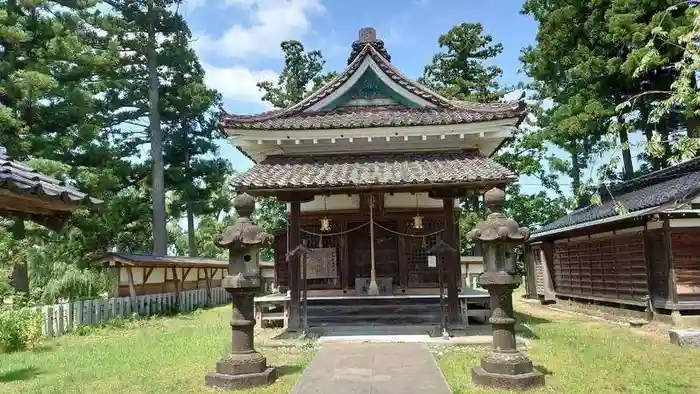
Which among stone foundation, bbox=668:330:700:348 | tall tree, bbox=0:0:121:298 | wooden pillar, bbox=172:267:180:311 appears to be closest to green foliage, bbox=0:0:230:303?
tall tree, bbox=0:0:121:298

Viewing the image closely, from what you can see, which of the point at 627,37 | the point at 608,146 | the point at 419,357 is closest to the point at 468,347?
the point at 419,357

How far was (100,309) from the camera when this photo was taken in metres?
16.3

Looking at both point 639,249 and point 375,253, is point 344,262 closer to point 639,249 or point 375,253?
point 375,253

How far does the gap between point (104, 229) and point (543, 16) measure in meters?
22.9

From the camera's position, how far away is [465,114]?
1375 centimetres

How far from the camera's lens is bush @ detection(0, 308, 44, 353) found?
11672mm

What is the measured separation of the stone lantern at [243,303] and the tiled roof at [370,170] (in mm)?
2784

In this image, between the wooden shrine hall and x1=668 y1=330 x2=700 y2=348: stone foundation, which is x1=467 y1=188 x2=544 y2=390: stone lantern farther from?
x1=668 y1=330 x2=700 y2=348: stone foundation

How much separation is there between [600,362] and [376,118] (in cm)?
813

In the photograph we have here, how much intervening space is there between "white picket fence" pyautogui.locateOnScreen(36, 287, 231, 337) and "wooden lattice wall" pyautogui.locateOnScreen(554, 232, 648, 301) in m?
12.8

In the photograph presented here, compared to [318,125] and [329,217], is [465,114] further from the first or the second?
[329,217]

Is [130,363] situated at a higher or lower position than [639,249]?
lower

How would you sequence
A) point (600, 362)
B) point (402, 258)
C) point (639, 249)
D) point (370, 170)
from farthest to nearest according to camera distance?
point (402, 258), point (639, 249), point (370, 170), point (600, 362)

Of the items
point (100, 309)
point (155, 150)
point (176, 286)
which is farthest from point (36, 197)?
point (155, 150)
